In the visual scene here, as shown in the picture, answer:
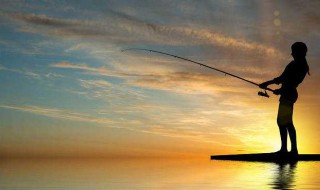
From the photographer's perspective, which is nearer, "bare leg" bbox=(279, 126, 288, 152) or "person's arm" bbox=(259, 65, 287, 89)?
"person's arm" bbox=(259, 65, 287, 89)

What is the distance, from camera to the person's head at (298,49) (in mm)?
15000

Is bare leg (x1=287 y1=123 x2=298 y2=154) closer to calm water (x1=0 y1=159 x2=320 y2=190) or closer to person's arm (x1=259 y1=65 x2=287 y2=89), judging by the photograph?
calm water (x1=0 y1=159 x2=320 y2=190)

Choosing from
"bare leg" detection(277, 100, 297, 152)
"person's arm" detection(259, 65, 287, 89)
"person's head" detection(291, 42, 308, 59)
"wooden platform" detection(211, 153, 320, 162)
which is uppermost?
"person's head" detection(291, 42, 308, 59)

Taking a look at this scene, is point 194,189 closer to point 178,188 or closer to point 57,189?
point 178,188

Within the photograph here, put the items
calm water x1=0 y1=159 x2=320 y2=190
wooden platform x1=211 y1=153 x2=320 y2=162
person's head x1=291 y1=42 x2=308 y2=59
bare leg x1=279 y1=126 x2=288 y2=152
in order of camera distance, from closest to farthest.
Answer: calm water x1=0 y1=159 x2=320 y2=190, person's head x1=291 y1=42 x2=308 y2=59, bare leg x1=279 y1=126 x2=288 y2=152, wooden platform x1=211 y1=153 x2=320 y2=162

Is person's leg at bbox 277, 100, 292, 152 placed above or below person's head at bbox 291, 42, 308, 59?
below

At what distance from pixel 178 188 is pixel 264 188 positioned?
6.07 ft

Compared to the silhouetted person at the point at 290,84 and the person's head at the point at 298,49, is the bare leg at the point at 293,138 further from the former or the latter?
the person's head at the point at 298,49

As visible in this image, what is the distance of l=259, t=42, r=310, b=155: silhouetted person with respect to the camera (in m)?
15.0

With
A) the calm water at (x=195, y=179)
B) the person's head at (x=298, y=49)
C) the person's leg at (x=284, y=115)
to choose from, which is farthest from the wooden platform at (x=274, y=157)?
the person's head at (x=298, y=49)

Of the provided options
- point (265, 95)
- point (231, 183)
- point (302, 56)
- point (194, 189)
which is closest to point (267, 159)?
point (265, 95)

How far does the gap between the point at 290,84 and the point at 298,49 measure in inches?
43.7

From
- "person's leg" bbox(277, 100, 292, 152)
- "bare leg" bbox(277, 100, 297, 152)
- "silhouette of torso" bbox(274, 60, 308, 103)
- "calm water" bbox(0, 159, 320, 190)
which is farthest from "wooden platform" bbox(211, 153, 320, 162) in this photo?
"silhouette of torso" bbox(274, 60, 308, 103)

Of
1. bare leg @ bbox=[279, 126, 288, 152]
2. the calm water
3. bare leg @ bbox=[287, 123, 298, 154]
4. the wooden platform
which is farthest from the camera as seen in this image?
the wooden platform
